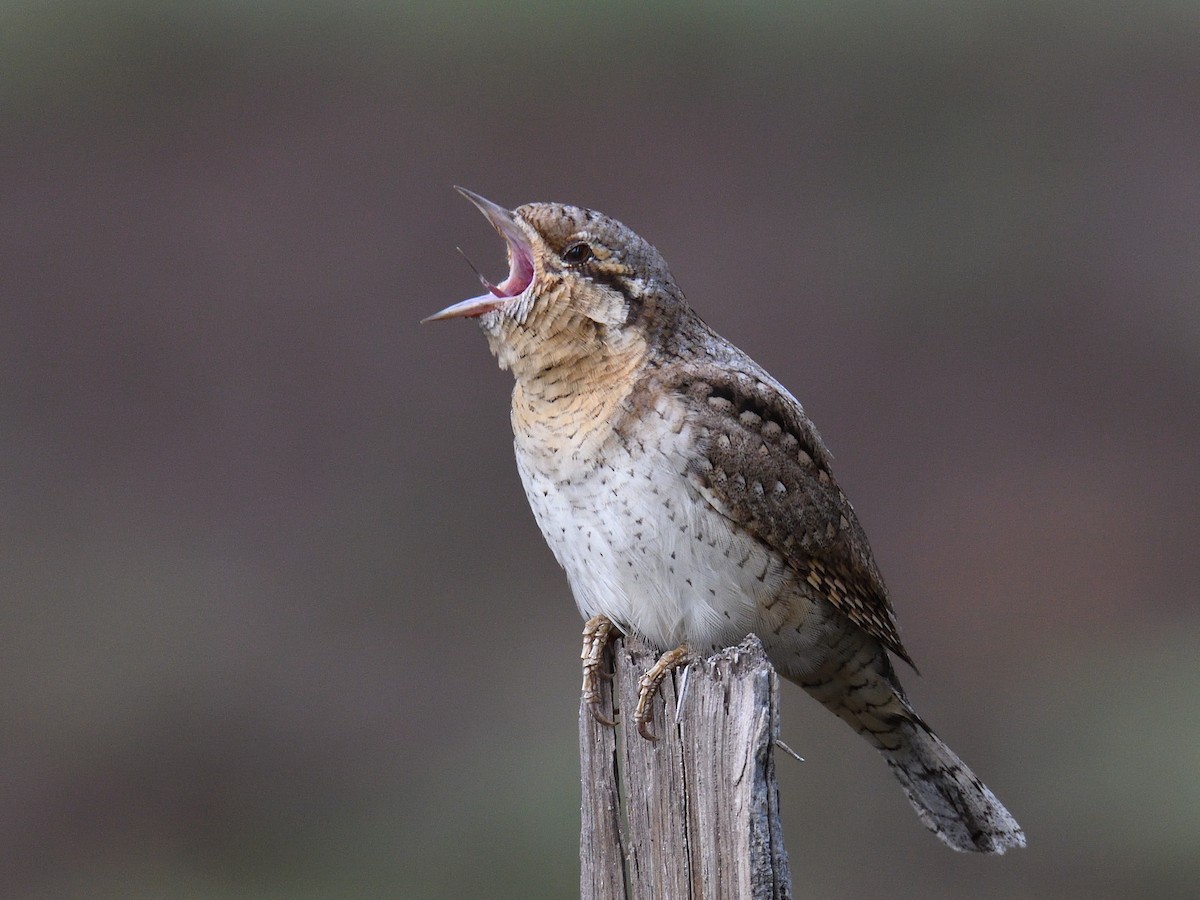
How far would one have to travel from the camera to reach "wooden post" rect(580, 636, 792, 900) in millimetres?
2135

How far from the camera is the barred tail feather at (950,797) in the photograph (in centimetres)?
306

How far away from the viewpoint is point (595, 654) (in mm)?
2938

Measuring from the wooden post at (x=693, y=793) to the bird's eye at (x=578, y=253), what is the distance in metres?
0.88

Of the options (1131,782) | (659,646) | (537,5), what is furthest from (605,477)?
(537,5)

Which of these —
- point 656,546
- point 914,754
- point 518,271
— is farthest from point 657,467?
point 914,754

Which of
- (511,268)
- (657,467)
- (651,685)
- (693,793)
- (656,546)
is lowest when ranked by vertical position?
(693,793)

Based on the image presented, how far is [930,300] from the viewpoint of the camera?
7363 millimetres

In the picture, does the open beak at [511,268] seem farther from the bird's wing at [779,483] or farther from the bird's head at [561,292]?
the bird's wing at [779,483]

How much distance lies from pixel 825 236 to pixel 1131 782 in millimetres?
3232

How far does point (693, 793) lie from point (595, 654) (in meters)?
0.69

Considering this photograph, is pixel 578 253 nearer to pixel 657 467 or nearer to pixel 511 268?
pixel 511 268

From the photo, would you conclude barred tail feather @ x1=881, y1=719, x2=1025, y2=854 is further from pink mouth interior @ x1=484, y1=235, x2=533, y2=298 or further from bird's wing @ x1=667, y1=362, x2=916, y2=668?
pink mouth interior @ x1=484, y1=235, x2=533, y2=298

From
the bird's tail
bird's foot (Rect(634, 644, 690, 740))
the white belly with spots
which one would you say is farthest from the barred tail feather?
bird's foot (Rect(634, 644, 690, 740))

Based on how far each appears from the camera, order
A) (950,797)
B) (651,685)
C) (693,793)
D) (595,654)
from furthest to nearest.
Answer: (950,797) < (595,654) < (651,685) < (693,793)
